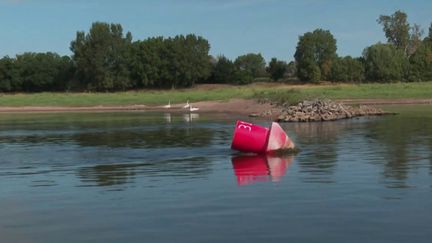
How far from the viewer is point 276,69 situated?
386ft

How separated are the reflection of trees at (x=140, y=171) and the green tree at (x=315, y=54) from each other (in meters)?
95.9

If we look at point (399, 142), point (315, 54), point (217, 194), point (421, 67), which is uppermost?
point (315, 54)

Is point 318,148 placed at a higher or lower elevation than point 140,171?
lower

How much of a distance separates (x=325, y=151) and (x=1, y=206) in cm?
1117

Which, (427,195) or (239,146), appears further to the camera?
(239,146)

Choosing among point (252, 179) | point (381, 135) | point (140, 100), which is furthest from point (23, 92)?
point (252, 179)

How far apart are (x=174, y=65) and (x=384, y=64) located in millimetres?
35446

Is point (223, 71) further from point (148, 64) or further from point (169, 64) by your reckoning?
point (148, 64)

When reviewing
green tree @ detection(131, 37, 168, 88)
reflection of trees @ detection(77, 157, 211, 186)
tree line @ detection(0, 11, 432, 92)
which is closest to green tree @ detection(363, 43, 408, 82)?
tree line @ detection(0, 11, 432, 92)

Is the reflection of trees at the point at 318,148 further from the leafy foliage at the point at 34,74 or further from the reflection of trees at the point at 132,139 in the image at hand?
the leafy foliage at the point at 34,74

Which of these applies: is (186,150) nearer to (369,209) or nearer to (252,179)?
(252,179)

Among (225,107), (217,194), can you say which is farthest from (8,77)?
(217,194)

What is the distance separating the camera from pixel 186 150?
22031mm

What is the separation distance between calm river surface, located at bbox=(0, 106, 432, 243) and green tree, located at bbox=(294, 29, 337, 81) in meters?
91.2
